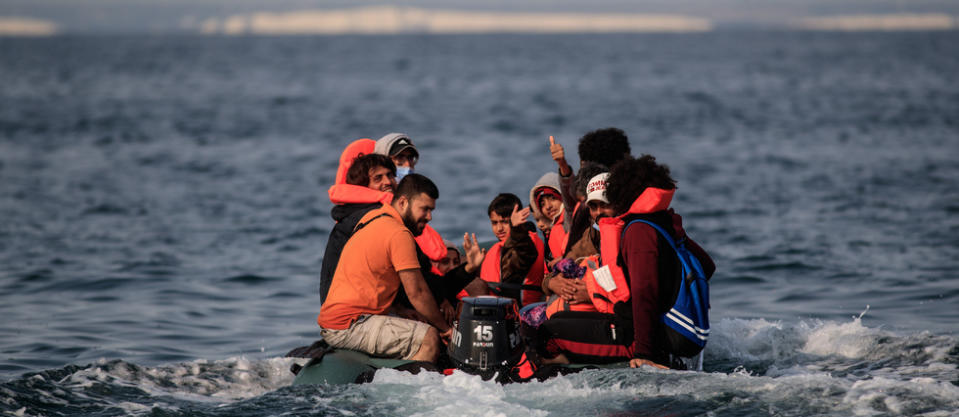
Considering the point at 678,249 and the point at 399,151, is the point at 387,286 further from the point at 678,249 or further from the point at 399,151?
the point at 678,249

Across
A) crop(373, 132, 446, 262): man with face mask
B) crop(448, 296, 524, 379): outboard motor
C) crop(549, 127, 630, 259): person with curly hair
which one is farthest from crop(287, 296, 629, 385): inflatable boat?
crop(373, 132, 446, 262): man with face mask

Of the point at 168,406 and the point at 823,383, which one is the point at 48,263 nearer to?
the point at 168,406

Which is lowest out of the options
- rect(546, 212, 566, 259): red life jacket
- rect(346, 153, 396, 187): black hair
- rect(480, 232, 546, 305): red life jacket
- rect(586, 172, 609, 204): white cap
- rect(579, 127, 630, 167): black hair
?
rect(480, 232, 546, 305): red life jacket

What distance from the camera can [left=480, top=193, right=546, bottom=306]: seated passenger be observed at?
721 centimetres

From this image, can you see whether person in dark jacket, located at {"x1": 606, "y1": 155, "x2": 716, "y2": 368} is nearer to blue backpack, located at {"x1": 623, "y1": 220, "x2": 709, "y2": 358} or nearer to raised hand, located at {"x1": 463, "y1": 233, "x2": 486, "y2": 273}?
blue backpack, located at {"x1": 623, "y1": 220, "x2": 709, "y2": 358}

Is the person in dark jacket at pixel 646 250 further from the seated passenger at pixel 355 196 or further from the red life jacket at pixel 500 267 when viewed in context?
the seated passenger at pixel 355 196

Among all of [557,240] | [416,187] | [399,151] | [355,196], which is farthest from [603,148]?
[355,196]

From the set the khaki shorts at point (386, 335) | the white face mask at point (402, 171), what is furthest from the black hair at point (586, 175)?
the white face mask at point (402, 171)

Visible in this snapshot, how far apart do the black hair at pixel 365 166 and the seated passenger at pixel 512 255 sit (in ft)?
2.84

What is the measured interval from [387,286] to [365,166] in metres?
1.11

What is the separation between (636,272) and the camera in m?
6.15

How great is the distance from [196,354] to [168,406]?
7.11ft

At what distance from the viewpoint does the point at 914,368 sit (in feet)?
24.5

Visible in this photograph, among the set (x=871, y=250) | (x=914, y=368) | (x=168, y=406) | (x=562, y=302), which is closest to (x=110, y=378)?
(x=168, y=406)
